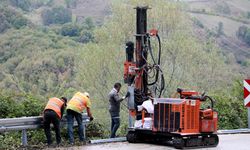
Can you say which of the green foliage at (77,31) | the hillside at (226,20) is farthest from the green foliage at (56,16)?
the hillside at (226,20)

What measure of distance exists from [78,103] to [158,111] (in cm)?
243

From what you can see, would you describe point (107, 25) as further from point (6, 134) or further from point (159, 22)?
point (6, 134)

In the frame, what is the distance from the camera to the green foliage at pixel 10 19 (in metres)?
89.0

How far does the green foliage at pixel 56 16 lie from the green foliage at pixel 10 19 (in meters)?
15.8

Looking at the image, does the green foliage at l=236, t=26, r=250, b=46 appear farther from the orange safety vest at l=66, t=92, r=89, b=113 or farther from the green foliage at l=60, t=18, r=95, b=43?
the orange safety vest at l=66, t=92, r=89, b=113

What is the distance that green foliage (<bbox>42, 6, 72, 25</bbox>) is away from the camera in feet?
365

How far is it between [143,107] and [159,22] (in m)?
33.9

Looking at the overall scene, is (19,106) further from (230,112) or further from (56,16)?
(56,16)

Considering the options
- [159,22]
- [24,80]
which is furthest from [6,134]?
[24,80]

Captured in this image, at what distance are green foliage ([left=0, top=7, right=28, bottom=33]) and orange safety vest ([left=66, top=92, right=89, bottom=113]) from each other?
71.4 m

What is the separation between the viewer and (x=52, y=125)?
58.3 feet

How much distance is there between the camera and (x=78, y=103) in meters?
17.4

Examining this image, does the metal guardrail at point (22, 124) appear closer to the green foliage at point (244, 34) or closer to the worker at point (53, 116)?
the worker at point (53, 116)

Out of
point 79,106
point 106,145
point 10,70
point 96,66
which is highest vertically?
A: point 79,106
